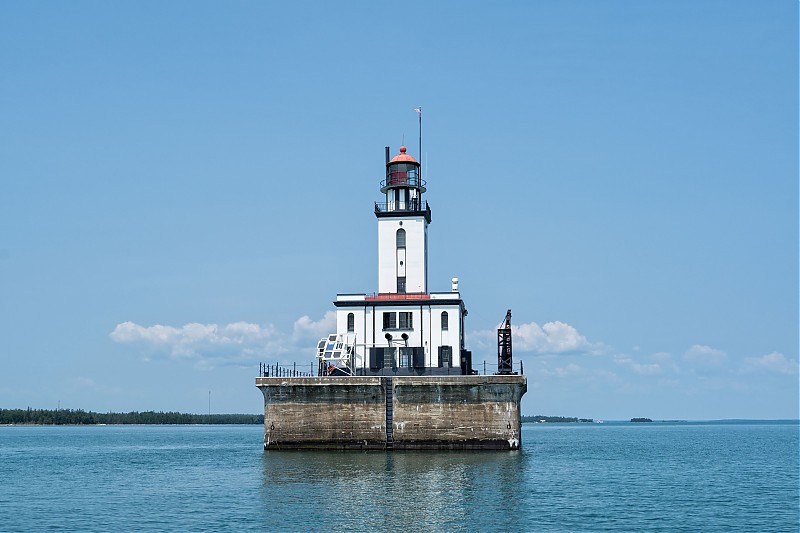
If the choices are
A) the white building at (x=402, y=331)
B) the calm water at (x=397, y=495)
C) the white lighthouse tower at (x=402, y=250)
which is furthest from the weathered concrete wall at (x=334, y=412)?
the white lighthouse tower at (x=402, y=250)

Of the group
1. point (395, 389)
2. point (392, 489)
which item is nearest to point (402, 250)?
point (395, 389)

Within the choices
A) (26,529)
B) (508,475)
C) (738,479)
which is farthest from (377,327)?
(26,529)

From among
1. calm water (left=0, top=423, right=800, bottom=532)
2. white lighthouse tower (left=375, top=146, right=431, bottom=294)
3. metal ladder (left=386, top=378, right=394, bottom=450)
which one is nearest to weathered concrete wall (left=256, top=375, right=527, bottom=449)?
metal ladder (left=386, top=378, right=394, bottom=450)

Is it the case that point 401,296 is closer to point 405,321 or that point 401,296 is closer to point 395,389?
point 405,321

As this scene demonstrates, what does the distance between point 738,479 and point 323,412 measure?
80.6 feet

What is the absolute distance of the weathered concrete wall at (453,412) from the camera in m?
55.3

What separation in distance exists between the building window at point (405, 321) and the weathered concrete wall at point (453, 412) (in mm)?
7169

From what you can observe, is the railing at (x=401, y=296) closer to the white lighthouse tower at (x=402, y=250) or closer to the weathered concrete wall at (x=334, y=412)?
the white lighthouse tower at (x=402, y=250)

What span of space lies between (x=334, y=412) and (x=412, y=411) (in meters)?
4.78

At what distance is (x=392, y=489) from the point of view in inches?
1593

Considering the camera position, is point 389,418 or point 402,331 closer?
point 389,418

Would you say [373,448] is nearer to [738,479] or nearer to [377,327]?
[377,327]

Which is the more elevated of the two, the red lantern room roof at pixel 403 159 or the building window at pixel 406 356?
the red lantern room roof at pixel 403 159

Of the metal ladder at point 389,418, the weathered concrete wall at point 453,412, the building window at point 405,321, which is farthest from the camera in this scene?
the building window at point 405,321
